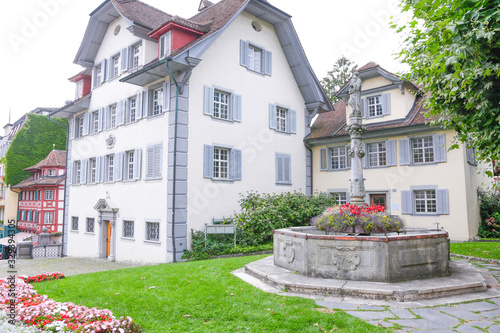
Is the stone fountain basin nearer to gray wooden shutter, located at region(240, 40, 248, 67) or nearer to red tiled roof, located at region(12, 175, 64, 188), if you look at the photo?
gray wooden shutter, located at region(240, 40, 248, 67)

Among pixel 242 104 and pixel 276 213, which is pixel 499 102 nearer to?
pixel 276 213

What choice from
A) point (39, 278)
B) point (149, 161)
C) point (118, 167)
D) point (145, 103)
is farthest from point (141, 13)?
point (39, 278)

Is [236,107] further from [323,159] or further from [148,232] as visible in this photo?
[148,232]

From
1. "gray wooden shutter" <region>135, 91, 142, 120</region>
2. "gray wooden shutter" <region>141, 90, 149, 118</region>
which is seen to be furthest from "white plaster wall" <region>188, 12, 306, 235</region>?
"gray wooden shutter" <region>135, 91, 142, 120</region>

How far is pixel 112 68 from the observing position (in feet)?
67.9

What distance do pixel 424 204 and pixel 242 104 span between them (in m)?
10.0

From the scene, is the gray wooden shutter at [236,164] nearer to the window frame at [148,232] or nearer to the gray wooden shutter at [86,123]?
the window frame at [148,232]

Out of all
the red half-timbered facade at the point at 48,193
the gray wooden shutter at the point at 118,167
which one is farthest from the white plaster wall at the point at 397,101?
the red half-timbered facade at the point at 48,193

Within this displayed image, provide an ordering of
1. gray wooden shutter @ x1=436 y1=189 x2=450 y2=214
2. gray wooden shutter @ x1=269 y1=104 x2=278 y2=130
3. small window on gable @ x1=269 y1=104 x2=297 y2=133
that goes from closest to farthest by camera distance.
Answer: gray wooden shutter @ x1=436 y1=189 x2=450 y2=214 → gray wooden shutter @ x1=269 y1=104 x2=278 y2=130 → small window on gable @ x1=269 y1=104 x2=297 y2=133

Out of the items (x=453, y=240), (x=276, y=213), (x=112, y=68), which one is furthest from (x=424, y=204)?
(x=112, y=68)

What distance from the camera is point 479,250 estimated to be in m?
12.8

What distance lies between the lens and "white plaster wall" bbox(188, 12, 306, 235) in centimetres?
1612

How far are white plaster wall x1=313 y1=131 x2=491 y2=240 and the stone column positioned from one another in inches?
322

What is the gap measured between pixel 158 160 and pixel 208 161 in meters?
2.14
